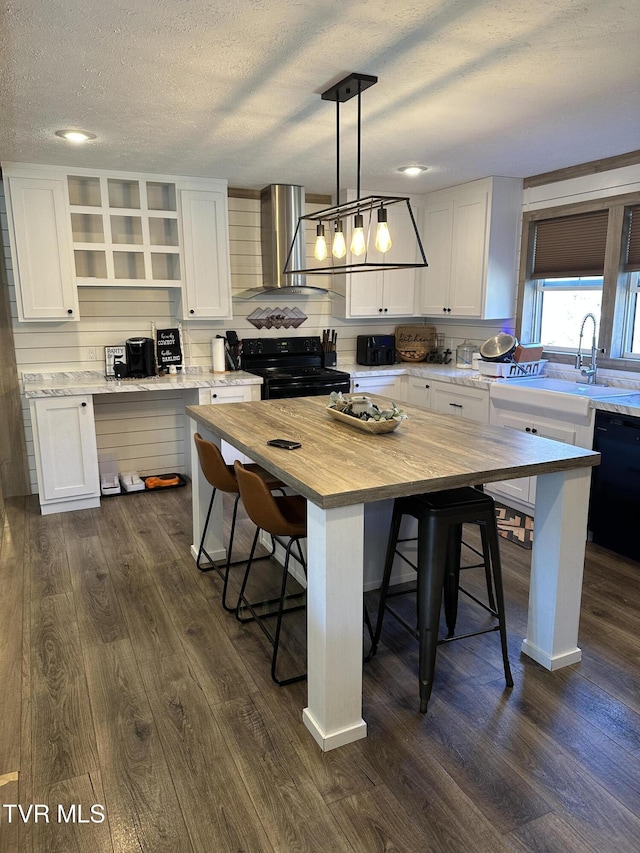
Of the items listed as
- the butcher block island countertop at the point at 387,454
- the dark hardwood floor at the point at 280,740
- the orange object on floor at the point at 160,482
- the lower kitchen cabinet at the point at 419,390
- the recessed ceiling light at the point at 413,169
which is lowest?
the dark hardwood floor at the point at 280,740

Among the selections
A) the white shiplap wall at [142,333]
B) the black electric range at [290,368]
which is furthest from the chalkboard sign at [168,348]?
the black electric range at [290,368]

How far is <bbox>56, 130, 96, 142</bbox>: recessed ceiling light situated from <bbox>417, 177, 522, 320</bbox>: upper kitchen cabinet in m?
2.89

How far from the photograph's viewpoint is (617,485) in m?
3.47

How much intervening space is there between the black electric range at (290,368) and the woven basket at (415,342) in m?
0.83

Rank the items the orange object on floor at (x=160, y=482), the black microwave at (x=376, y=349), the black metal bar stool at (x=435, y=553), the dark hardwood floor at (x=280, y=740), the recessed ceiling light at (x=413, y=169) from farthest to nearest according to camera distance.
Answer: the black microwave at (x=376, y=349) < the orange object on floor at (x=160, y=482) < the recessed ceiling light at (x=413, y=169) < the black metal bar stool at (x=435, y=553) < the dark hardwood floor at (x=280, y=740)

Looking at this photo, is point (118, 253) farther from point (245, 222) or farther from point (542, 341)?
point (542, 341)

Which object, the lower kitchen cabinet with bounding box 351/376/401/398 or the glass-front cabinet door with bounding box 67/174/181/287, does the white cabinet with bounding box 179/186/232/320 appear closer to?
the glass-front cabinet door with bounding box 67/174/181/287

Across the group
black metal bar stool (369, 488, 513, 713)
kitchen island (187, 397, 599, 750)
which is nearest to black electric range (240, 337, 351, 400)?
kitchen island (187, 397, 599, 750)

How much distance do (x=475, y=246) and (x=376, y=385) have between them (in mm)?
1406

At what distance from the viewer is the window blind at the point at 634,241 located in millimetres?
3910

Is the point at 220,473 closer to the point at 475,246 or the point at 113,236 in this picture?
the point at 113,236

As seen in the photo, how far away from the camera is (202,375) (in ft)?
15.9

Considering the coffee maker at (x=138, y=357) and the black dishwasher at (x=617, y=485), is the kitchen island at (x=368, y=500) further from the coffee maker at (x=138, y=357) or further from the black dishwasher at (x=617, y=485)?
the coffee maker at (x=138, y=357)

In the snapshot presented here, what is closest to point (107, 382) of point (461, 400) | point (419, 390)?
point (419, 390)
